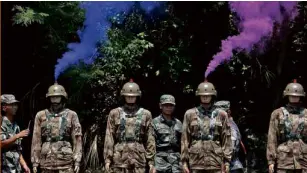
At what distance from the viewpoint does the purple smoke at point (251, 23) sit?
810 inches

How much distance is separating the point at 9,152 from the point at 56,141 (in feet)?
2.94

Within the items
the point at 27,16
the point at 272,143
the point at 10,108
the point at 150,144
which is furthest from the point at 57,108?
the point at 27,16

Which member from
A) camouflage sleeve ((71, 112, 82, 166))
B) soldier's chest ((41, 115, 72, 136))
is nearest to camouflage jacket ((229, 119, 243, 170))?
camouflage sleeve ((71, 112, 82, 166))

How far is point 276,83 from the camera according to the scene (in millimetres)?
21312

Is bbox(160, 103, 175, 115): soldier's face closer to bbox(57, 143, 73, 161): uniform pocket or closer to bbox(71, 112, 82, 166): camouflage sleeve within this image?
bbox(71, 112, 82, 166): camouflage sleeve

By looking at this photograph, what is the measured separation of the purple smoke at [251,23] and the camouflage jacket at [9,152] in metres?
10.9

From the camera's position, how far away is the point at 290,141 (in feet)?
34.7

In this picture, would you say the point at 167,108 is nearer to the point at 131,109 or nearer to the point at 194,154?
the point at 131,109

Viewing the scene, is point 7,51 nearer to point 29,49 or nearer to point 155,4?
point 29,49

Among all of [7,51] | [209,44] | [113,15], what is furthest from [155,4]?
[7,51]

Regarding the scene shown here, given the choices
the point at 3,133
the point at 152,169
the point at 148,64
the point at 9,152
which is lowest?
the point at 152,169

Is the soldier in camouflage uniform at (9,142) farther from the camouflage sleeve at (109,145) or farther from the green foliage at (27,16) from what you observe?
the green foliage at (27,16)

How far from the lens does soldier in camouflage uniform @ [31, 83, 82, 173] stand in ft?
35.2

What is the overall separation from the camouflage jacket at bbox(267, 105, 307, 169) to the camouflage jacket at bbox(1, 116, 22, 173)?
4239mm
